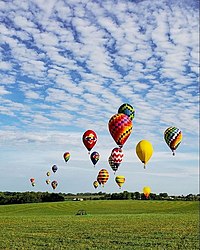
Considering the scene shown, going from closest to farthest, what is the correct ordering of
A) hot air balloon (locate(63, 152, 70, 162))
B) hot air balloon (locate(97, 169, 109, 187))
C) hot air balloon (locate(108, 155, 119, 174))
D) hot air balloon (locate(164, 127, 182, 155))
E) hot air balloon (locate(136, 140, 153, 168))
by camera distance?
Answer: hot air balloon (locate(136, 140, 153, 168)) < hot air balloon (locate(164, 127, 182, 155)) < hot air balloon (locate(108, 155, 119, 174)) < hot air balloon (locate(97, 169, 109, 187)) < hot air balloon (locate(63, 152, 70, 162))

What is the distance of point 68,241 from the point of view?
24766 millimetres

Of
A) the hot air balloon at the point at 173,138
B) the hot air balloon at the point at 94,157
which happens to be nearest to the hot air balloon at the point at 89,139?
the hot air balloon at the point at 173,138

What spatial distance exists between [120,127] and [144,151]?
6066 mm

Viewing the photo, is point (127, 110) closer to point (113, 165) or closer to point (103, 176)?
point (113, 165)

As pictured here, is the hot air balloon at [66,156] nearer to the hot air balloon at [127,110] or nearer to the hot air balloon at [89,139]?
the hot air balloon at [89,139]

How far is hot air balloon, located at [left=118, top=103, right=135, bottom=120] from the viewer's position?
143 ft

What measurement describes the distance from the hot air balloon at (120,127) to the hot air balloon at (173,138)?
755 centimetres

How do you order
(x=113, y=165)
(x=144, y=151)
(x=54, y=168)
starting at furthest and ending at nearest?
(x=54, y=168) → (x=113, y=165) → (x=144, y=151)

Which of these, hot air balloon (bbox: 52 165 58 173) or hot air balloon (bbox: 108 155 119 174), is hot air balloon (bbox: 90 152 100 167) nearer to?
hot air balloon (bbox: 108 155 119 174)

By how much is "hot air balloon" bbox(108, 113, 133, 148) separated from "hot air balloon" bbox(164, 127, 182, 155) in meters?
7.55

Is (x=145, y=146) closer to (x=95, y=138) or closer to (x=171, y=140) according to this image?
(x=171, y=140)

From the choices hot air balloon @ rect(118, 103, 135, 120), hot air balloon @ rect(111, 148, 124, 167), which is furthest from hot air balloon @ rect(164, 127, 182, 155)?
hot air balloon @ rect(111, 148, 124, 167)

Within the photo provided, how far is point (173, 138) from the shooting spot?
46.2 meters

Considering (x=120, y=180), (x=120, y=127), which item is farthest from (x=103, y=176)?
(x=120, y=127)
